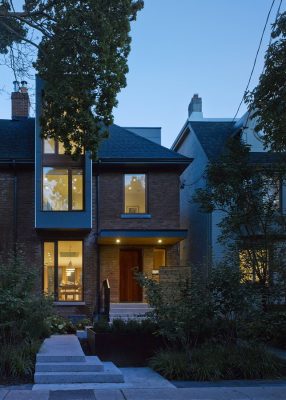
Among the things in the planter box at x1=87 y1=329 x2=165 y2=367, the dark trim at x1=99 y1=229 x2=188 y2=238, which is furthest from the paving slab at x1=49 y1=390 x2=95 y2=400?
the dark trim at x1=99 y1=229 x2=188 y2=238

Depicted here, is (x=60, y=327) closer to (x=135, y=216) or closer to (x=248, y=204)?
(x=248, y=204)

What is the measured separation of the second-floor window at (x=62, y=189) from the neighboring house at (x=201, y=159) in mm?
4323

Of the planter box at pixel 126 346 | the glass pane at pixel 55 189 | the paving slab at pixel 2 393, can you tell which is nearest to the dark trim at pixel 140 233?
the glass pane at pixel 55 189

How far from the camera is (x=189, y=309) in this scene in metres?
11.8

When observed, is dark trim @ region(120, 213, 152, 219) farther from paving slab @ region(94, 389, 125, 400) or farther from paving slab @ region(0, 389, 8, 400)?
paving slab @ region(0, 389, 8, 400)

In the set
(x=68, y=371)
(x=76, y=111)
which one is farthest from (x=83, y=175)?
(x=68, y=371)

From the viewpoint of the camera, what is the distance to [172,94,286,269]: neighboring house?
Result: 21359 mm

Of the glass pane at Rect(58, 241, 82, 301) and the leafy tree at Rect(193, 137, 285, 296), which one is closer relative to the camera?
the leafy tree at Rect(193, 137, 285, 296)

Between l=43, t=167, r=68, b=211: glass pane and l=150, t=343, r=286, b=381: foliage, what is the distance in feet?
34.7

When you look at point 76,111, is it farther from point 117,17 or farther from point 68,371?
point 68,371

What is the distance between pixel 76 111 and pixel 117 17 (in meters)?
2.57

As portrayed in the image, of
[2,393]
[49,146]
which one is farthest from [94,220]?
[2,393]

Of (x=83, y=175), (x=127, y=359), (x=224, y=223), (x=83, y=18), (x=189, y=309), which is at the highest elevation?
(x=83, y=18)

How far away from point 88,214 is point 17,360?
10.8 m
